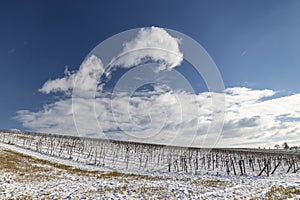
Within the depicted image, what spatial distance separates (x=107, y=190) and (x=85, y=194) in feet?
6.07

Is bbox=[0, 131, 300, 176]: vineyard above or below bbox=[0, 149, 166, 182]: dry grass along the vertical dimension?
below

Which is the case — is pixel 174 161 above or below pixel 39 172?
below

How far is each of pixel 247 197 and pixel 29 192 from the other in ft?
46.5

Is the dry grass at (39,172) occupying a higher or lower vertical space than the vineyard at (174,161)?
higher

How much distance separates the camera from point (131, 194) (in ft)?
48.9

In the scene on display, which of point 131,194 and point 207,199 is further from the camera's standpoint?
point 131,194

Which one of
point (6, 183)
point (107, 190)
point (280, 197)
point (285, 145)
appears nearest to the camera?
point (280, 197)

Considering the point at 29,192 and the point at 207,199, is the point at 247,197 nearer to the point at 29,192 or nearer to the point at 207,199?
the point at 207,199

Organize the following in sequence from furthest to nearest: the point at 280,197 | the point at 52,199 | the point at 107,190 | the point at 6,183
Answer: the point at 6,183, the point at 107,190, the point at 280,197, the point at 52,199

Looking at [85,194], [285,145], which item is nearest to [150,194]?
[85,194]

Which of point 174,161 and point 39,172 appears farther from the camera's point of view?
point 174,161

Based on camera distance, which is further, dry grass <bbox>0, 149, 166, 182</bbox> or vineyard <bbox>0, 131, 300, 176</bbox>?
vineyard <bbox>0, 131, 300, 176</bbox>

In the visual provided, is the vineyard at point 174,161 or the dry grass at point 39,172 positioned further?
the vineyard at point 174,161

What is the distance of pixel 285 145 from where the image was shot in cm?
18562
